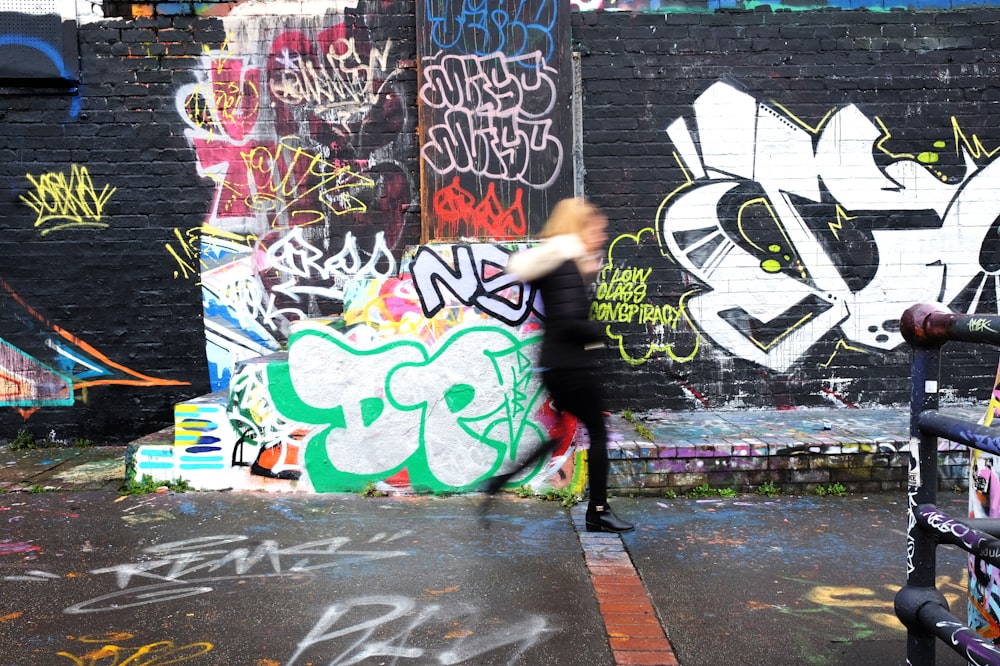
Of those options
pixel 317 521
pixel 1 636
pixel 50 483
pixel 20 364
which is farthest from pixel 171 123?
pixel 1 636

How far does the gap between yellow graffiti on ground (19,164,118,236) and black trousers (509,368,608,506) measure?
495cm

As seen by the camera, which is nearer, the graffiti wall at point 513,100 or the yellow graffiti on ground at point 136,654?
the yellow graffiti on ground at point 136,654

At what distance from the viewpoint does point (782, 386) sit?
22.8ft

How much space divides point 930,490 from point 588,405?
6.12 ft

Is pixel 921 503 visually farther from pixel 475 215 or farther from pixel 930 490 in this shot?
pixel 475 215

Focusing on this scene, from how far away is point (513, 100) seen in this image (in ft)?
22.0

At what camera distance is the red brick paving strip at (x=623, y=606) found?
3098mm

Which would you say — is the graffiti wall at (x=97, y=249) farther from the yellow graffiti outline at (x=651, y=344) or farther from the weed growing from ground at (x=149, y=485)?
the yellow graffiti outline at (x=651, y=344)

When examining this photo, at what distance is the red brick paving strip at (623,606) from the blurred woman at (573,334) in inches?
7.0

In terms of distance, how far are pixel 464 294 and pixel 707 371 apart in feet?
8.55

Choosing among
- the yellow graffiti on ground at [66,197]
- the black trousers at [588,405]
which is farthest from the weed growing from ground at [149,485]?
the yellow graffiti on ground at [66,197]

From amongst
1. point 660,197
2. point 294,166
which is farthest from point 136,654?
point 660,197

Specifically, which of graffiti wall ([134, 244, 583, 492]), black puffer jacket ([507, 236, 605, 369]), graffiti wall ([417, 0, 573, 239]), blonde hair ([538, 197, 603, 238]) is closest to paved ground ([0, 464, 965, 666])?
graffiti wall ([134, 244, 583, 492])

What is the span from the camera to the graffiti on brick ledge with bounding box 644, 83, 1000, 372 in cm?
685
